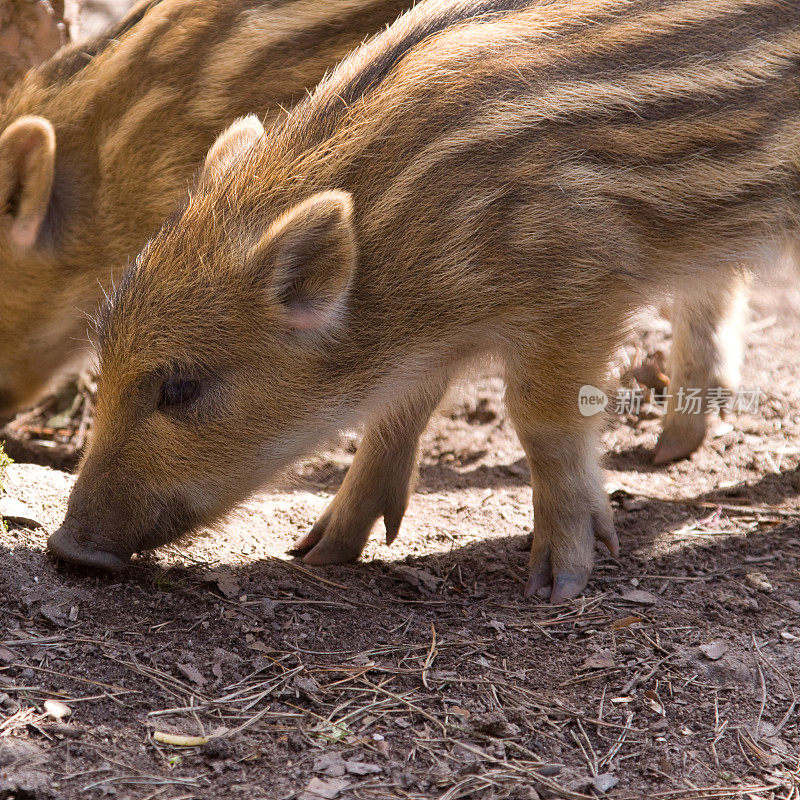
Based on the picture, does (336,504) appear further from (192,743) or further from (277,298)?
(192,743)

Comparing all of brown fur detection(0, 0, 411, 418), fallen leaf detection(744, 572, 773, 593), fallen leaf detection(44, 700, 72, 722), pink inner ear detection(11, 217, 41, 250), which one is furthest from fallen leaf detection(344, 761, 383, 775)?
pink inner ear detection(11, 217, 41, 250)

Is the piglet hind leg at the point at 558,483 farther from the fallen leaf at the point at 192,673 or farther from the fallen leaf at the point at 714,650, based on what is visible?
the fallen leaf at the point at 192,673

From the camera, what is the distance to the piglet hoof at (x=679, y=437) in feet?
12.5

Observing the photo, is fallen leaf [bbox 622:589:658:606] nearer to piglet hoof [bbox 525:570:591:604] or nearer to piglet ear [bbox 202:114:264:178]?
piglet hoof [bbox 525:570:591:604]

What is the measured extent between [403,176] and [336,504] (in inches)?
40.8

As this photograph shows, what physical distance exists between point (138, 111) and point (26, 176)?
1.47 ft

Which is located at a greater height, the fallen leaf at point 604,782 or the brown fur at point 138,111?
the brown fur at point 138,111

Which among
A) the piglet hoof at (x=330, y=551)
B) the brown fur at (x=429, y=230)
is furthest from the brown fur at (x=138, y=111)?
the piglet hoof at (x=330, y=551)

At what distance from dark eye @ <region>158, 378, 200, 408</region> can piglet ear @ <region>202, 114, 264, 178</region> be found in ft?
1.95

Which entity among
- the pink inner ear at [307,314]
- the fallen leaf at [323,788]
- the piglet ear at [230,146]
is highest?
the piglet ear at [230,146]

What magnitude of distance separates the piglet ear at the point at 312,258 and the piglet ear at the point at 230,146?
14.6 inches

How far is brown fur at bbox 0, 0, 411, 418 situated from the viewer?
11.6 feet

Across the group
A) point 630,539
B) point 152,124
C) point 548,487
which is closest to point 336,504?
point 548,487

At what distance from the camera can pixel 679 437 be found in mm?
3844
